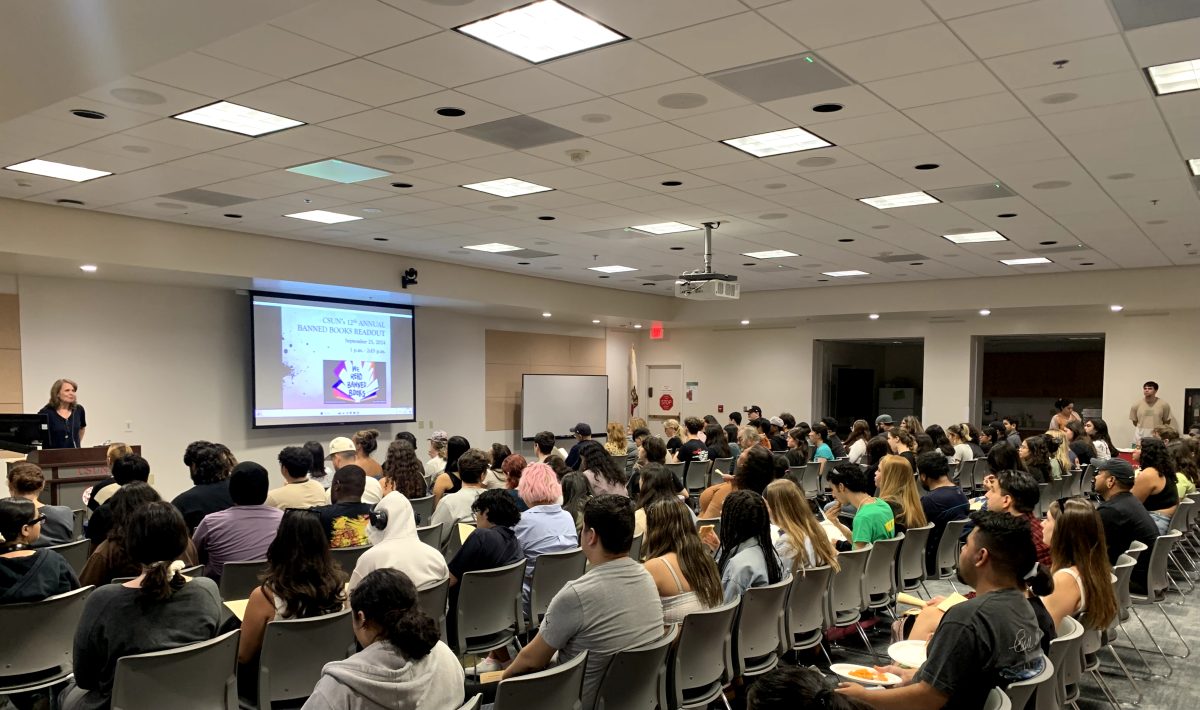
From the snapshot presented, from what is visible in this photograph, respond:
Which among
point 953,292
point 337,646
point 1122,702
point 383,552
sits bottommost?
point 1122,702

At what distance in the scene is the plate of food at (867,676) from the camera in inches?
111

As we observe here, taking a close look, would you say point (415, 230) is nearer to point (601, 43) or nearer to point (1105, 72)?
point (601, 43)

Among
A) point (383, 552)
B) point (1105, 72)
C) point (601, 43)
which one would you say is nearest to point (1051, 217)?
Answer: point (1105, 72)

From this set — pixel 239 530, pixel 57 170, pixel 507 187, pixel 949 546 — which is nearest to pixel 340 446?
pixel 507 187

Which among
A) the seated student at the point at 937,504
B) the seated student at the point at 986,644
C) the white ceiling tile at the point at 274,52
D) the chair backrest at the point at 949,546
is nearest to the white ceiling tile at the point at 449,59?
the white ceiling tile at the point at 274,52

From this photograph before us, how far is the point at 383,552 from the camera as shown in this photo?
12.8ft

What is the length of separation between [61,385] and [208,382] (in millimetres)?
2874

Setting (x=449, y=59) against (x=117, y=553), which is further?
(x=449, y=59)

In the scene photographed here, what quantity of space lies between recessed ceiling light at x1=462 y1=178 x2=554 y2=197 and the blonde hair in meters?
4.02

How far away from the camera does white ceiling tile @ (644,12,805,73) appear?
426cm

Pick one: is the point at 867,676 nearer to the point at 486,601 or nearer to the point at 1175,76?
the point at 486,601

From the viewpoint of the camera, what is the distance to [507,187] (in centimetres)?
796

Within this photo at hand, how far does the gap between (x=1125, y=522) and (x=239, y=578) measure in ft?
18.5

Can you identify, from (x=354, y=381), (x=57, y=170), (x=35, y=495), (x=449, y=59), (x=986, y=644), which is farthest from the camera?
(x=354, y=381)
